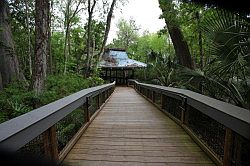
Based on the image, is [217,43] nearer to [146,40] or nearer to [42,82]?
[42,82]

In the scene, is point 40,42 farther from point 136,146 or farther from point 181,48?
point 181,48

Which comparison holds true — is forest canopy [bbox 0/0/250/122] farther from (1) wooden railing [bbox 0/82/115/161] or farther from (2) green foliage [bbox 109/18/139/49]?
(2) green foliage [bbox 109/18/139/49]

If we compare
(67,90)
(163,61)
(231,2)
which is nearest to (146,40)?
(163,61)

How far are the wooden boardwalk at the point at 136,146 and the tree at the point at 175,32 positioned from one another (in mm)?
4981

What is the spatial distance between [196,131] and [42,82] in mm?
4522

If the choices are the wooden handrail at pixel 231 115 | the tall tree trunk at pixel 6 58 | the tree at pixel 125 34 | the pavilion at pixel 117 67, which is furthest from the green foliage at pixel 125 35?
the wooden handrail at pixel 231 115

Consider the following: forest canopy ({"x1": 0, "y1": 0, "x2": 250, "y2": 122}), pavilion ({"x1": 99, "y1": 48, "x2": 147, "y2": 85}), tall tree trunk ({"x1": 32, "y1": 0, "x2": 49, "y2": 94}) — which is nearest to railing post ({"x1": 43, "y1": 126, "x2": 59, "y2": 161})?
forest canopy ({"x1": 0, "y1": 0, "x2": 250, "y2": 122})

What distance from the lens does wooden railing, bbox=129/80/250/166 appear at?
282cm

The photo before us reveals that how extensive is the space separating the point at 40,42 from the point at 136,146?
14.9 feet

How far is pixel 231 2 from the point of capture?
431 mm

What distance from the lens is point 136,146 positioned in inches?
170

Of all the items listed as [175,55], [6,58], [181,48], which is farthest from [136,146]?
[175,55]

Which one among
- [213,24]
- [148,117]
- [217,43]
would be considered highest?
[213,24]

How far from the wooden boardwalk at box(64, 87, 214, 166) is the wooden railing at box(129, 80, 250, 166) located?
0.19 metres
